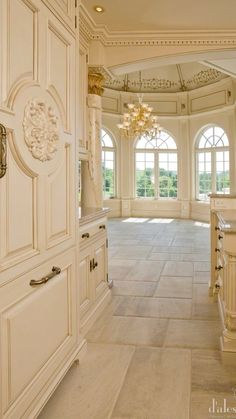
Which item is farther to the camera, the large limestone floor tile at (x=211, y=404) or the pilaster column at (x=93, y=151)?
the pilaster column at (x=93, y=151)

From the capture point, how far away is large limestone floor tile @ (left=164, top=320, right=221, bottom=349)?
9.59ft

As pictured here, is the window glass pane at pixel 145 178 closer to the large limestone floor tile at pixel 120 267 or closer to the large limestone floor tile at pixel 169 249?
the large limestone floor tile at pixel 169 249

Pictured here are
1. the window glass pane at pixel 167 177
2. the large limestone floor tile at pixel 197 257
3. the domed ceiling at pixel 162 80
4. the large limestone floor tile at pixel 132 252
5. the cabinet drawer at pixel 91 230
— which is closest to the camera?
the cabinet drawer at pixel 91 230

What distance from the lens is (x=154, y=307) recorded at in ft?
12.5

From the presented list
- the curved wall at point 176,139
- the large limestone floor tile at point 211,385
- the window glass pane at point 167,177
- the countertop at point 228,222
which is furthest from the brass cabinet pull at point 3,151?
the window glass pane at point 167,177

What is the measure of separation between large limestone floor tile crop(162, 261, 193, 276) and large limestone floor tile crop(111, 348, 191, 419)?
2.36m

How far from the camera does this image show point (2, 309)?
5.23 feet

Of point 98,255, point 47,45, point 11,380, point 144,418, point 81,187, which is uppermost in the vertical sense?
point 47,45

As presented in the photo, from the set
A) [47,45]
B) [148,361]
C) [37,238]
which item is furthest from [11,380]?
[47,45]

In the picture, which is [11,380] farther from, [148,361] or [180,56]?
[180,56]

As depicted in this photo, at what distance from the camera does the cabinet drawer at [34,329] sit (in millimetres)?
1632

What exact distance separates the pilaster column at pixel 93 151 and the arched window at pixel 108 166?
27.1ft

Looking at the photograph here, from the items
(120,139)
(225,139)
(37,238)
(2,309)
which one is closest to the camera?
(2,309)

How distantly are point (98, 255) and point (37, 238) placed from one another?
6.06 feet
